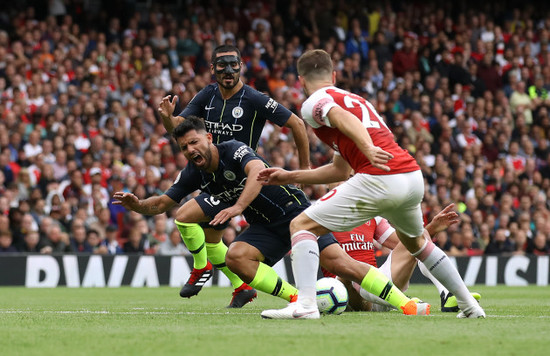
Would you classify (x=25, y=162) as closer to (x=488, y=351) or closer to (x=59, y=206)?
(x=59, y=206)

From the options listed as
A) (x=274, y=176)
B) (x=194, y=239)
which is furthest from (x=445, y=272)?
(x=194, y=239)

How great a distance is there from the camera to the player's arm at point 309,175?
288 inches

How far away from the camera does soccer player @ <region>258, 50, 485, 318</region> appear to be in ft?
23.0

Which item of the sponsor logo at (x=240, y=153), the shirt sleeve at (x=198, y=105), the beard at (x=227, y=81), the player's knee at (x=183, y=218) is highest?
the beard at (x=227, y=81)

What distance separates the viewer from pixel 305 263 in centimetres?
717

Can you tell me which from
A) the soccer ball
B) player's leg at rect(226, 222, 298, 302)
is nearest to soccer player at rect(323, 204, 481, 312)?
the soccer ball

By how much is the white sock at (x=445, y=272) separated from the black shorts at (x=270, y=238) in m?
1.38

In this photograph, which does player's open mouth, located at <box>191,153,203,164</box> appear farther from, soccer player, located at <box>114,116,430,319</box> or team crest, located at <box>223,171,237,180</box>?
team crest, located at <box>223,171,237,180</box>

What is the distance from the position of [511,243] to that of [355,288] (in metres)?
10.6


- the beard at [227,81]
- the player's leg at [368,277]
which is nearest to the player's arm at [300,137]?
the beard at [227,81]

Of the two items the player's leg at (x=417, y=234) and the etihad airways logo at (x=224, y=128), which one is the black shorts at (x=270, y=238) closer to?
the player's leg at (x=417, y=234)

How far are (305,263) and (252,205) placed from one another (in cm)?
142

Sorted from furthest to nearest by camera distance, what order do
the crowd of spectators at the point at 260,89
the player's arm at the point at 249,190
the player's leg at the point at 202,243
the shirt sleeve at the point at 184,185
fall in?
1. the crowd of spectators at the point at 260,89
2. the player's leg at the point at 202,243
3. the shirt sleeve at the point at 184,185
4. the player's arm at the point at 249,190

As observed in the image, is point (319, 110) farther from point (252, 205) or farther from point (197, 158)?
point (252, 205)
